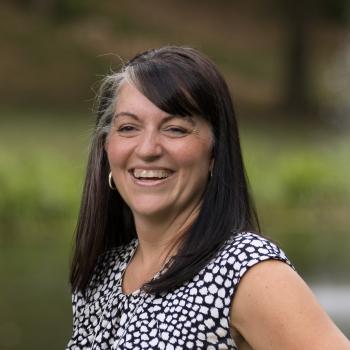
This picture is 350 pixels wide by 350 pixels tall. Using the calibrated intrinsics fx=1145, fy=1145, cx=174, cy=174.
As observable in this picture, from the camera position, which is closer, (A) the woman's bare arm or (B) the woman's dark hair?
(A) the woman's bare arm

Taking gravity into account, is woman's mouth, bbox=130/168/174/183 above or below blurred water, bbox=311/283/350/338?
above

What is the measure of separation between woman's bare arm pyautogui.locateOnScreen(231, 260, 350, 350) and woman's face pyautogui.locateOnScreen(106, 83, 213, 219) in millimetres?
319

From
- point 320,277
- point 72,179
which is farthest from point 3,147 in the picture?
point 320,277

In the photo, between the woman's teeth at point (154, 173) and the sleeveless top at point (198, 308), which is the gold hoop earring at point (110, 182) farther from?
the sleeveless top at point (198, 308)

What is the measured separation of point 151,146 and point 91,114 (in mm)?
2059

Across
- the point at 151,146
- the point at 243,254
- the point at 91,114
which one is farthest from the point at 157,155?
the point at 91,114

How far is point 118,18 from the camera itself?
25469mm

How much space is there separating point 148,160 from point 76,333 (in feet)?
1.67

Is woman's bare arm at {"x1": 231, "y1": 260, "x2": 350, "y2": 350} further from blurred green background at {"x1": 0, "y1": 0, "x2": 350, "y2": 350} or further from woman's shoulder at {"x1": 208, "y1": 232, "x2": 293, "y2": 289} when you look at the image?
blurred green background at {"x1": 0, "y1": 0, "x2": 350, "y2": 350}

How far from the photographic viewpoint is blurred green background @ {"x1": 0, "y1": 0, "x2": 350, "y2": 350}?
9320mm

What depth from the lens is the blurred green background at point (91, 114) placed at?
9.32m

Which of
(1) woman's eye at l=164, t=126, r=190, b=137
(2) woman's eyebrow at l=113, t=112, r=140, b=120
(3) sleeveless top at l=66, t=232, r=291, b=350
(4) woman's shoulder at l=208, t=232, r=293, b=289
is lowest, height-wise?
(3) sleeveless top at l=66, t=232, r=291, b=350

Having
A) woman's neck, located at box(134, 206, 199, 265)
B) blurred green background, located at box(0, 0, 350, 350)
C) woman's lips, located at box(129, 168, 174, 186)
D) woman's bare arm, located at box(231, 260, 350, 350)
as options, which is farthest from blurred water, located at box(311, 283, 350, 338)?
woman's bare arm, located at box(231, 260, 350, 350)

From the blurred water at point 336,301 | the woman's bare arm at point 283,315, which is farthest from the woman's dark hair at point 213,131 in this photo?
the blurred water at point 336,301
